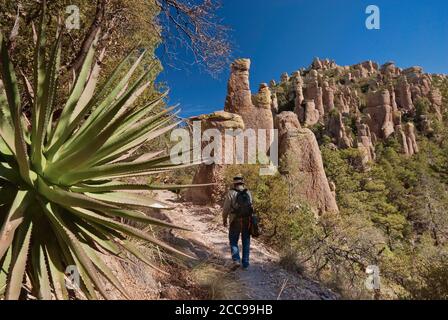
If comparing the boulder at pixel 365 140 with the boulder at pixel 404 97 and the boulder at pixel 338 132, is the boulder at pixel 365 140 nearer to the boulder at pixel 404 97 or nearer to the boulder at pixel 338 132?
the boulder at pixel 338 132

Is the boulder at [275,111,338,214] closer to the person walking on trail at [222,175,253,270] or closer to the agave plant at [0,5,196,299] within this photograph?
the person walking on trail at [222,175,253,270]

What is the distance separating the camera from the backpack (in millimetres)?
5746

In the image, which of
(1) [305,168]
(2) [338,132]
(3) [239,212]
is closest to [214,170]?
(1) [305,168]

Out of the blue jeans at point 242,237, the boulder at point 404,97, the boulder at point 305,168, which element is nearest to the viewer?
the blue jeans at point 242,237

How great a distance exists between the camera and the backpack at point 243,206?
5.75 metres

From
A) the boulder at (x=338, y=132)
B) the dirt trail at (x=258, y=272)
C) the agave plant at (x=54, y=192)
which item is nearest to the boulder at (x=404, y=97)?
the boulder at (x=338, y=132)

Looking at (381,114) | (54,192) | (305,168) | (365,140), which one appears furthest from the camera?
(381,114)

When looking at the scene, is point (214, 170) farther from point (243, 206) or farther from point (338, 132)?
point (338, 132)

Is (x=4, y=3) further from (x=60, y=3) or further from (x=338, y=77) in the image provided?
(x=338, y=77)

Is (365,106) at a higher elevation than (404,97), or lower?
lower

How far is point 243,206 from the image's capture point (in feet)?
18.8

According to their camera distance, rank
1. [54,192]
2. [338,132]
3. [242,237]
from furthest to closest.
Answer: [338,132], [242,237], [54,192]

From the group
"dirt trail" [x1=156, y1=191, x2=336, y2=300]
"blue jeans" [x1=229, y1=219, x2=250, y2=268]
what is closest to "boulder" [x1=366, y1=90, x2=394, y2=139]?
"dirt trail" [x1=156, y1=191, x2=336, y2=300]
